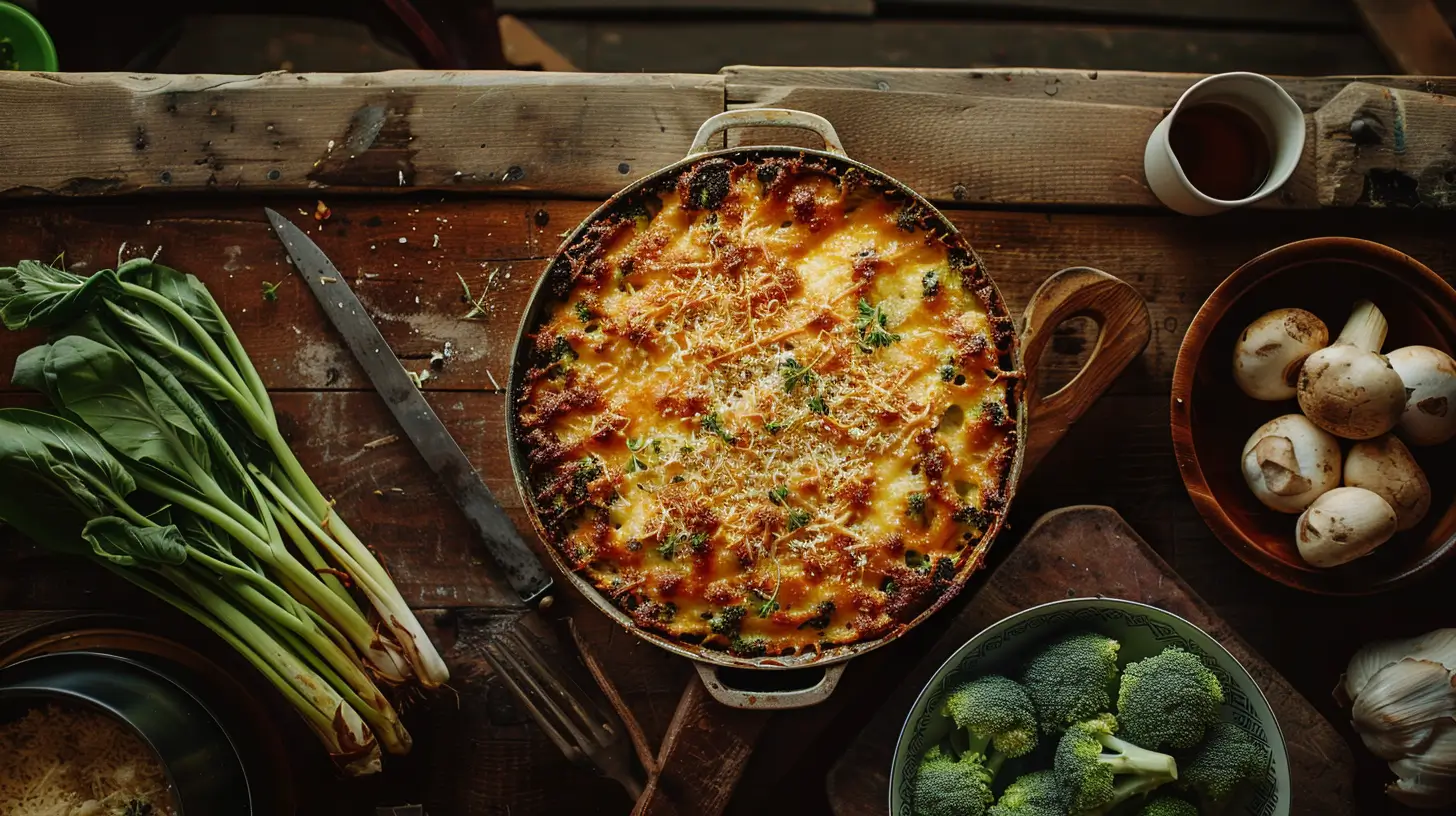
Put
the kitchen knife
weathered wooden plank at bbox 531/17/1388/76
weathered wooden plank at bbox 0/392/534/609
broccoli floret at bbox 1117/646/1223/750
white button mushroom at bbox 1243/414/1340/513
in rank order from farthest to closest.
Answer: weathered wooden plank at bbox 531/17/1388/76, weathered wooden plank at bbox 0/392/534/609, the kitchen knife, white button mushroom at bbox 1243/414/1340/513, broccoli floret at bbox 1117/646/1223/750

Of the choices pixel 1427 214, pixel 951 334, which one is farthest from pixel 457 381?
pixel 1427 214

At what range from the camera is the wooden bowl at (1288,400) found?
8.91 feet

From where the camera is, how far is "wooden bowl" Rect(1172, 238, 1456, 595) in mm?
2717

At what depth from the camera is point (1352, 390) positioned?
103 inches

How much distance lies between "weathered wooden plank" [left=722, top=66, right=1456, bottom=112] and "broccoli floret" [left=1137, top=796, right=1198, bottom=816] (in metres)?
2.15

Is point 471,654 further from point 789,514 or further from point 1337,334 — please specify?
point 1337,334

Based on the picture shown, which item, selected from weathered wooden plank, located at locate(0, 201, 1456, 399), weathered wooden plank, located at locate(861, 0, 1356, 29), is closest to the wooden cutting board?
weathered wooden plank, located at locate(0, 201, 1456, 399)

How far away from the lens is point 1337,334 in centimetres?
289

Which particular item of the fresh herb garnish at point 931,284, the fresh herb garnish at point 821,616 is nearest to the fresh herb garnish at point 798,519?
the fresh herb garnish at point 821,616

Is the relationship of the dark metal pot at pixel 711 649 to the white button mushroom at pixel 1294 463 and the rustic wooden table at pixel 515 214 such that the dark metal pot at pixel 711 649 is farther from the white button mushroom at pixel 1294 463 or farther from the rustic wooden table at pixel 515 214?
the white button mushroom at pixel 1294 463

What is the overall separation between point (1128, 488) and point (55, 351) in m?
3.22

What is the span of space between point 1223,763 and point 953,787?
724 mm

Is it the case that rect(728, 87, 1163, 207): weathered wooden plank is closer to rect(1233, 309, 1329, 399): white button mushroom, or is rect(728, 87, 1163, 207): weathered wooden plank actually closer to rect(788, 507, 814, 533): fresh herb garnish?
rect(1233, 309, 1329, 399): white button mushroom

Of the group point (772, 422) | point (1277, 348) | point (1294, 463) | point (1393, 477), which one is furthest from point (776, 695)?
point (1393, 477)
